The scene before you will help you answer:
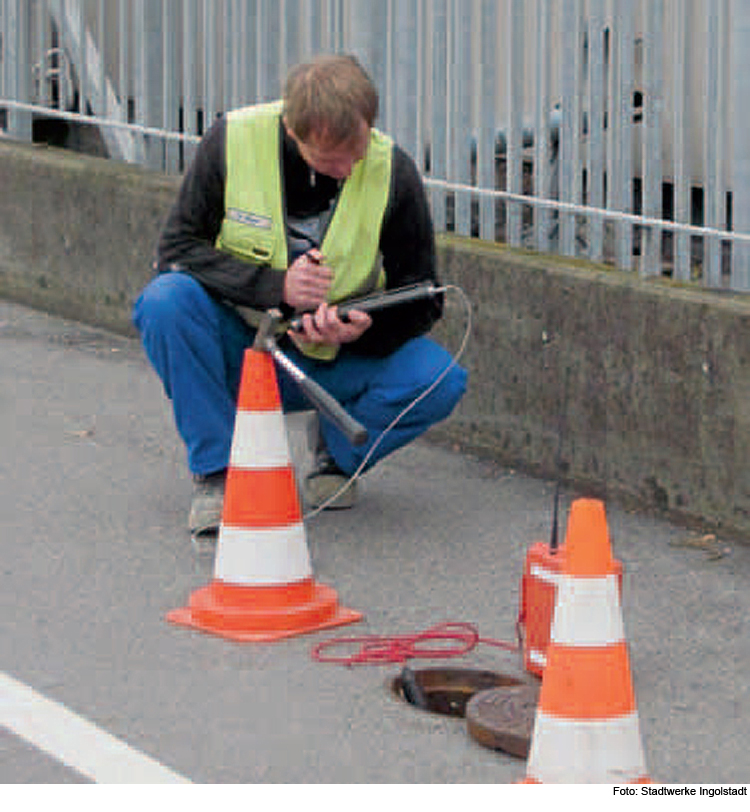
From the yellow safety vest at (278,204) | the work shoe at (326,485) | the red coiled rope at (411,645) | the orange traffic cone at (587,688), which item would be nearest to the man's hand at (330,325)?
the yellow safety vest at (278,204)

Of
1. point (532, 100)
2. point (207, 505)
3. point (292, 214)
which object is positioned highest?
point (532, 100)

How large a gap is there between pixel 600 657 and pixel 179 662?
4.07ft

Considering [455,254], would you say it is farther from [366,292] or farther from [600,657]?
[600,657]

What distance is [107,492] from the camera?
258 inches

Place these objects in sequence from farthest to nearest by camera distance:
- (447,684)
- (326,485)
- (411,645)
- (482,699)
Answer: (326,485)
(411,645)
(447,684)
(482,699)

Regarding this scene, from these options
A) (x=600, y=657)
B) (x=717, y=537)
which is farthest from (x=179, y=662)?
(x=717, y=537)

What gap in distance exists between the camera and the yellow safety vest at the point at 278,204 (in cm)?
592

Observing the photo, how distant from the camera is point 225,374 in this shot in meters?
6.22

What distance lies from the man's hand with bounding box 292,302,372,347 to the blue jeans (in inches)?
12.6

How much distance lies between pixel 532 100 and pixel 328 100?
1.78 m

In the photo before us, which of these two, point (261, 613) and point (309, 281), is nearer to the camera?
point (261, 613)

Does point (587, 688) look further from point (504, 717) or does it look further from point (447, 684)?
point (447, 684)

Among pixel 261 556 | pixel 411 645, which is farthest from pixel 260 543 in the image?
pixel 411 645

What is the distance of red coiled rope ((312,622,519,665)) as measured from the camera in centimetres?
513
